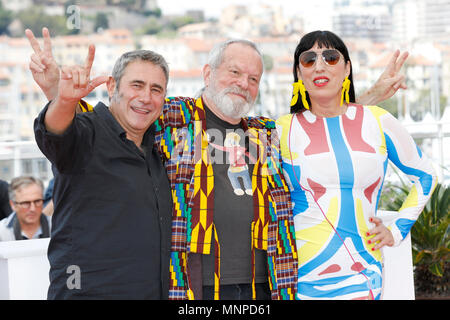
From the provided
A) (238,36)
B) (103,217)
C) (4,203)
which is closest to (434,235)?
(103,217)

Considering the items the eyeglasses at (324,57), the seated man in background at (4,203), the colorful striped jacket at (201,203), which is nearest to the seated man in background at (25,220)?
the seated man in background at (4,203)

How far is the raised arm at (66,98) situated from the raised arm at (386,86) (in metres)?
1.28

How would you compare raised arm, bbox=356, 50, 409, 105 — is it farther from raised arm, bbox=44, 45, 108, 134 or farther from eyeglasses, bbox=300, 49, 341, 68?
raised arm, bbox=44, 45, 108, 134

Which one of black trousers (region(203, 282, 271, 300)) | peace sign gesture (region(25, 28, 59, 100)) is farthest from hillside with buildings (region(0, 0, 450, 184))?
peace sign gesture (region(25, 28, 59, 100))

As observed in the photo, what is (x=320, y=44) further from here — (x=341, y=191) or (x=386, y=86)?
(x=341, y=191)

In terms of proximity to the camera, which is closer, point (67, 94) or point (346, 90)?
point (67, 94)

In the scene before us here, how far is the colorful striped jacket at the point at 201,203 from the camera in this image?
6.64ft

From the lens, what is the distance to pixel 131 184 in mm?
1868

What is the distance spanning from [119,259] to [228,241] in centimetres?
44

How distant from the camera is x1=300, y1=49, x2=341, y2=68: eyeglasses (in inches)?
87.6

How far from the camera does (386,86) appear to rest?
8.22 feet

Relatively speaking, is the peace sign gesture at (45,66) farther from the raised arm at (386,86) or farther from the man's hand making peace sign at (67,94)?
the raised arm at (386,86)

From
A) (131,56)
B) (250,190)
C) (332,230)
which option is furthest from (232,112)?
(332,230)

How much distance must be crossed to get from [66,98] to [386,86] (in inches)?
56.5
